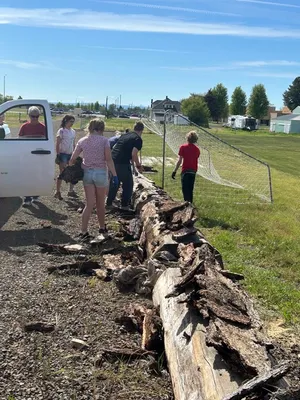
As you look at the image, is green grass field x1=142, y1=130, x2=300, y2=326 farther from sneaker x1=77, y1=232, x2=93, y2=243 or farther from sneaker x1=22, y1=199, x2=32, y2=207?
sneaker x1=22, y1=199, x2=32, y2=207

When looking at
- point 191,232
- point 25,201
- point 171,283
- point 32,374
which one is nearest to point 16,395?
point 32,374

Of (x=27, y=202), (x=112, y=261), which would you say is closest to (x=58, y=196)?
(x=27, y=202)

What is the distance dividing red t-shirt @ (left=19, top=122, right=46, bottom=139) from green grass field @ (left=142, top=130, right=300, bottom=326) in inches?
128

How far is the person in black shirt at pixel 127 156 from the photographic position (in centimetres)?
980

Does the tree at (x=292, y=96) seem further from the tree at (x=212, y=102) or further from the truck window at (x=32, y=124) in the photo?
the truck window at (x=32, y=124)

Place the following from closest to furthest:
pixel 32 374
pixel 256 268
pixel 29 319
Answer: pixel 32 374, pixel 29 319, pixel 256 268

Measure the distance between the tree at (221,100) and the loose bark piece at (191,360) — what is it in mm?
118423

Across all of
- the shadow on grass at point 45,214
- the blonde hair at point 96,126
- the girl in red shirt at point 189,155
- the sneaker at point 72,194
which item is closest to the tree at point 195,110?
the sneaker at point 72,194

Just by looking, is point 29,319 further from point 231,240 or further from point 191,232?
point 231,240

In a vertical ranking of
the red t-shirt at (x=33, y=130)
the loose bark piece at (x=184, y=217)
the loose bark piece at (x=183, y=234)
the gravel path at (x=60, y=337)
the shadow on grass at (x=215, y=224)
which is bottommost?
the shadow on grass at (x=215, y=224)

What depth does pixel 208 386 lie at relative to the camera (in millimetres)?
3199

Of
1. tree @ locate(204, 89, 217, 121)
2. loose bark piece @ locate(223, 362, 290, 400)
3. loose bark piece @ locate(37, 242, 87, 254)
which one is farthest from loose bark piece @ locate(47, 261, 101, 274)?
tree @ locate(204, 89, 217, 121)

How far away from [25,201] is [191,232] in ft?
16.2

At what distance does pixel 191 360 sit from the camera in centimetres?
357
